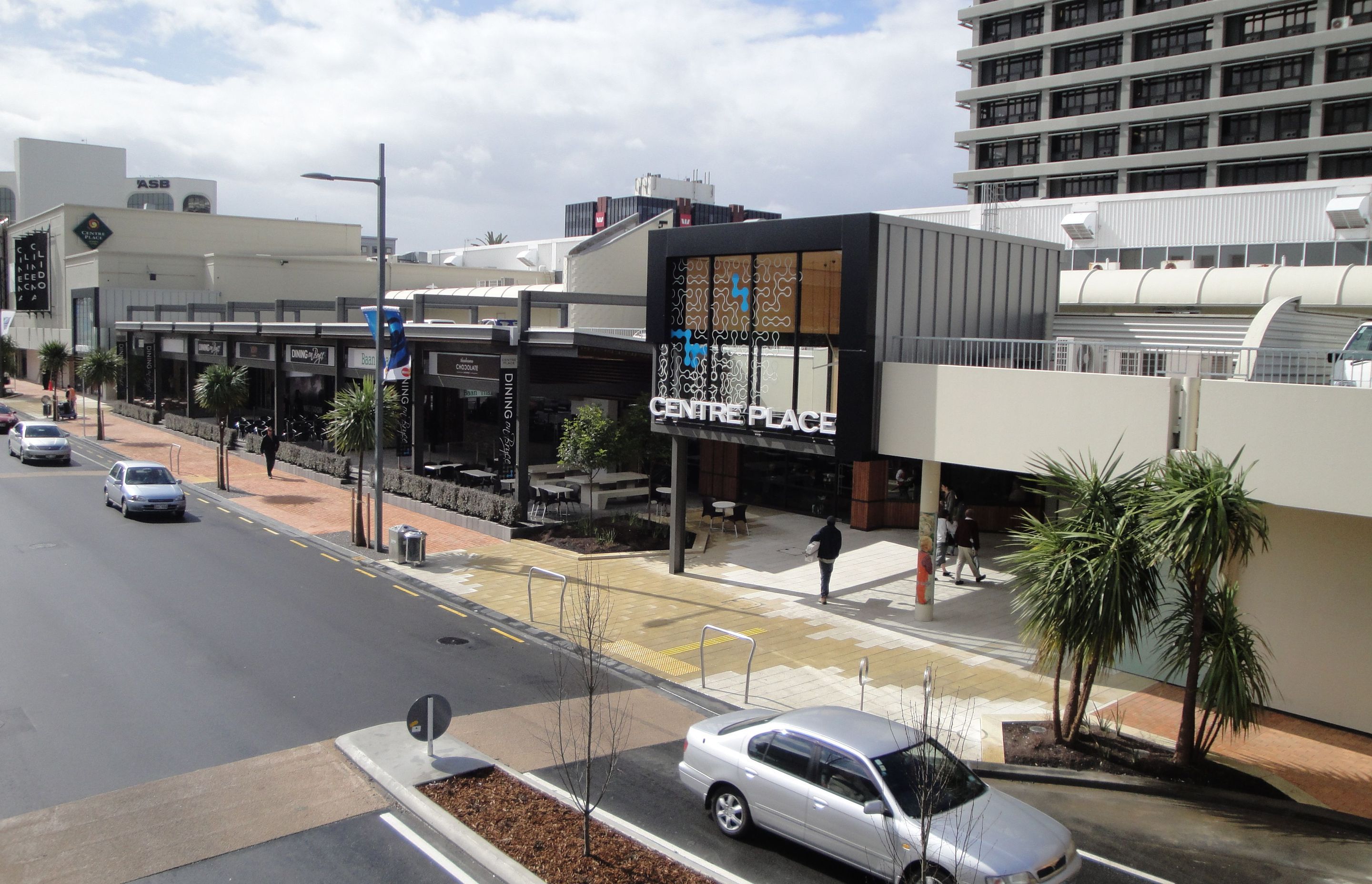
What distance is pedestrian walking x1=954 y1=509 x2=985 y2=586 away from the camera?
68.4 ft

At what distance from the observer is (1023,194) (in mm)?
65375

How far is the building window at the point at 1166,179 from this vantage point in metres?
56.9

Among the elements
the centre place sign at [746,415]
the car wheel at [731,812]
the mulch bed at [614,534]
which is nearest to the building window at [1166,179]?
the mulch bed at [614,534]

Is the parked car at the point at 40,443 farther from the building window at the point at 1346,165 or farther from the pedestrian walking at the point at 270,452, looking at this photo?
the building window at the point at 1346,165

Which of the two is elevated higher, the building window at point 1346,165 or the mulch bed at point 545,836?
the building window at point 1346,165

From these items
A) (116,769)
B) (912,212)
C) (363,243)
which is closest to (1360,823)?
(116,769)

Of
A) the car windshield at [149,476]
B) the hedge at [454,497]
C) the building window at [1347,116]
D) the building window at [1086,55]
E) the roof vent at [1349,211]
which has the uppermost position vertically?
the building window at [1086,55]

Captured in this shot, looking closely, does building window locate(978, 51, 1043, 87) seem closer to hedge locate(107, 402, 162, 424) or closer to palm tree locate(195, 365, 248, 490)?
palm tree locate(195, 365, 248, 490)

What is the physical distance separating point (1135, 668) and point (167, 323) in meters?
47.4

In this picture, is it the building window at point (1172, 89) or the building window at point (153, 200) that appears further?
the building window at point (153, 200)

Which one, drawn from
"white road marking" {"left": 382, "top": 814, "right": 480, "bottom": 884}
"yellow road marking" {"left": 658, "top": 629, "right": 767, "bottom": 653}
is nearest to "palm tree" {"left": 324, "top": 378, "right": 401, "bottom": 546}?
"yellow road marking" {"left": 658, "top": 629, "right": 767, "bottom": 653}

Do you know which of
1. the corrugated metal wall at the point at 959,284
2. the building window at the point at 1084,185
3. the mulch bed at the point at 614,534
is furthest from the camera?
the building window at the point at 1084,185

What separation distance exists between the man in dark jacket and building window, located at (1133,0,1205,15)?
5047cm

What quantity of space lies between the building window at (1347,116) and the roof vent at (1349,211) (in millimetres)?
30200
